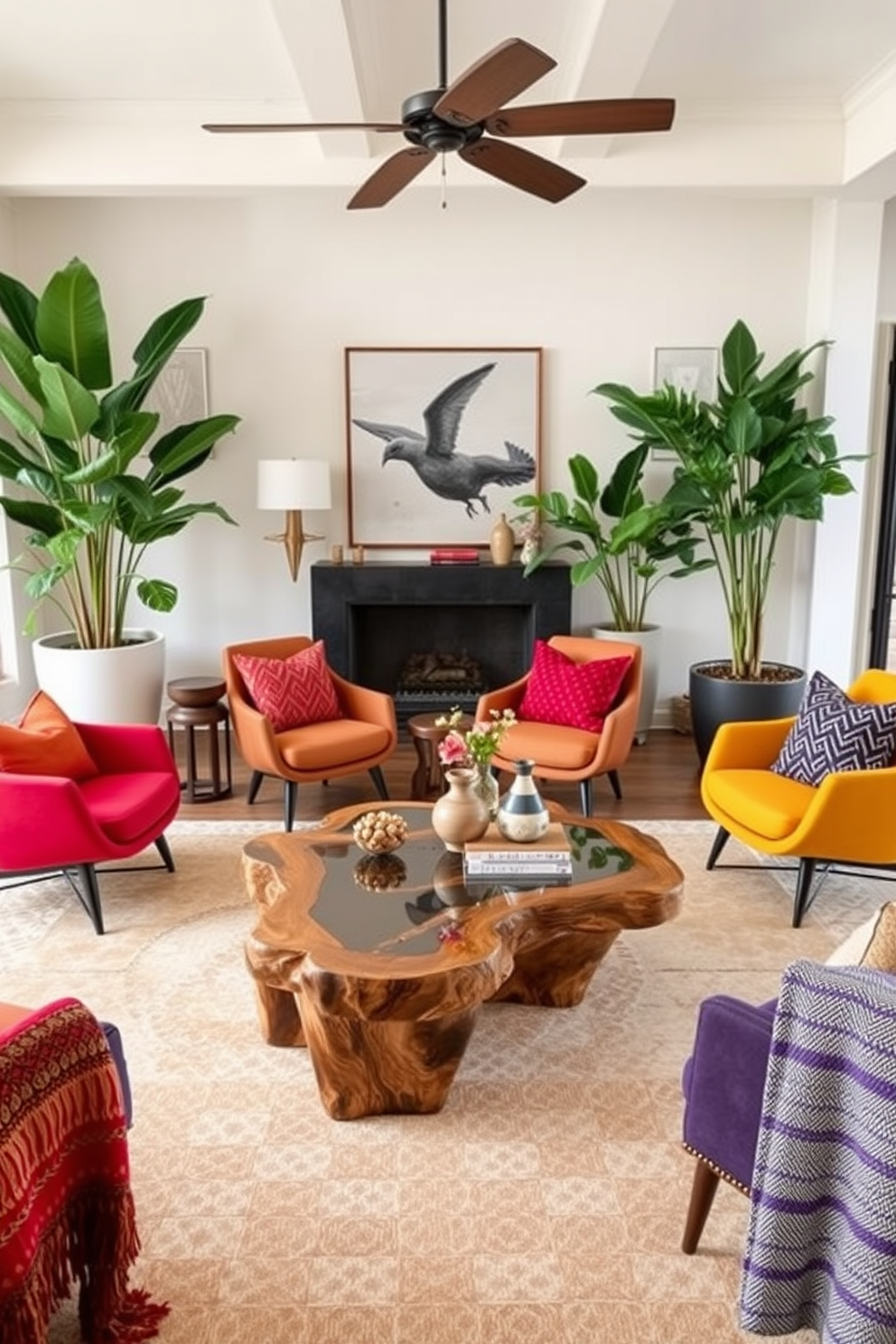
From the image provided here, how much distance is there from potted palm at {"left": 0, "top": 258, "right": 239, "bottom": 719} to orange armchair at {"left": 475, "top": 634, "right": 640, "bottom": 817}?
70.6 inches

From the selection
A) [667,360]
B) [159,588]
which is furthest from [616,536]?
[159,588]

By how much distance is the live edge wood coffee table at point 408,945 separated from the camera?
245cm

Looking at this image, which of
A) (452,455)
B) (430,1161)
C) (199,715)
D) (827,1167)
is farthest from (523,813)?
(452,455)

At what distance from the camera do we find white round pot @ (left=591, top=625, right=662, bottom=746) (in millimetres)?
5898

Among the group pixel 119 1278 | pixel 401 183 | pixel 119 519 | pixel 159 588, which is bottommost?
pixel 119 1278

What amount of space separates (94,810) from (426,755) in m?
1.70

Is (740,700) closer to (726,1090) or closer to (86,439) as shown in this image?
(726,1090)

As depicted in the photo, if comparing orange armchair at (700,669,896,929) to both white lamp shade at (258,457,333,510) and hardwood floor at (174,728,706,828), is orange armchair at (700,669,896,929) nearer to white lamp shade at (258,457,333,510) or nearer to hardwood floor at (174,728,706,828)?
hardwood floor at (174,728,706,828)

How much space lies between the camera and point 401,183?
3.47 m

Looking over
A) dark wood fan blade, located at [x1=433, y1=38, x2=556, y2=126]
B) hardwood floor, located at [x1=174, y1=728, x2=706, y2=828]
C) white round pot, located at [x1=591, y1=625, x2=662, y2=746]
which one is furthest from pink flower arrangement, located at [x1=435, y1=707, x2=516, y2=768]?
white round pot, located at [x1=591, y1=625, x2=662, y2=746]

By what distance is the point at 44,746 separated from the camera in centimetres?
376

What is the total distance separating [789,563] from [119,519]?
397 cm

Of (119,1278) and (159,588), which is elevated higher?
(159,588)

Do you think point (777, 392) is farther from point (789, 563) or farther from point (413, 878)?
point (413, 878)
